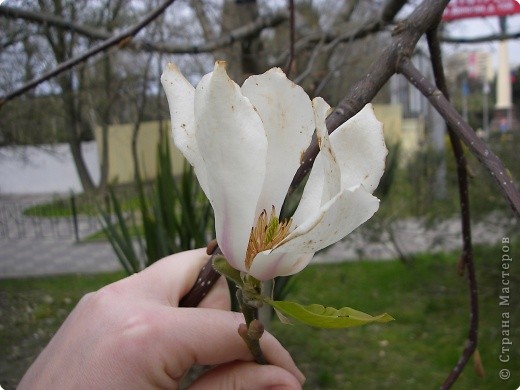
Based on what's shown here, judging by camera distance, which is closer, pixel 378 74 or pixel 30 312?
pixel 378 74

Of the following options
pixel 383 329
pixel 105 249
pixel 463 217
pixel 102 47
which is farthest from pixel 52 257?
pixel 463 217

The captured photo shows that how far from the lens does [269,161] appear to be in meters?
0.36

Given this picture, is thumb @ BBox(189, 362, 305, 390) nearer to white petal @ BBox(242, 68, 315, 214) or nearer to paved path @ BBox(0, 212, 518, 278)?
white petal @ BBox(242, 68, 315, 214)

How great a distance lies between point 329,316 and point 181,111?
0.16 metres

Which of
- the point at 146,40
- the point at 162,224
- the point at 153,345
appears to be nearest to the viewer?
the point at 153,345

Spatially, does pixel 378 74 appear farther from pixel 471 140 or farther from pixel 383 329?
pixel 383 329

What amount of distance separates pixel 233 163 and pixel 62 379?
0.27 metres

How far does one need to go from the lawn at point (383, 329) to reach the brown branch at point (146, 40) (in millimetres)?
816

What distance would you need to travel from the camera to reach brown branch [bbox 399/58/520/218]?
0.36 m

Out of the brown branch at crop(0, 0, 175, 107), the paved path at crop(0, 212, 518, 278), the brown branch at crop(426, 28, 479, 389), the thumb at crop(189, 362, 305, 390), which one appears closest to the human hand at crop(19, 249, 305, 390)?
the thumb at crop(189, 362, 305, 390)

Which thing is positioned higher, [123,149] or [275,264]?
[275,264]

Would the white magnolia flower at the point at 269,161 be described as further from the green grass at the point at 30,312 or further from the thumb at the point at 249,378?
the green grass at the point at 30,312

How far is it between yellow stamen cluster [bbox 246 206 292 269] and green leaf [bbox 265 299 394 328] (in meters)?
0.05

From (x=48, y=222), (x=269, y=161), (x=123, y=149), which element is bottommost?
(x=48, y=222)
